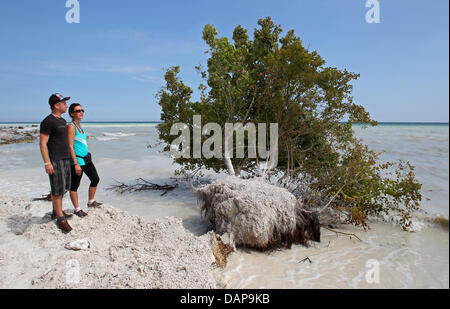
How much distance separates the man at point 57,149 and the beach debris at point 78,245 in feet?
1.44

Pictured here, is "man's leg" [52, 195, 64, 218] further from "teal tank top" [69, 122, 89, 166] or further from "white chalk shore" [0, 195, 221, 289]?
"teal tank top" [69, 122, 89, 166]

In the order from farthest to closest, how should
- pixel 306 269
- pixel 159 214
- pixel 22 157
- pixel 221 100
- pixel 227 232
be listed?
pixel 22 157 → pixel 221 100 → pixel 159 214 → pixel 227 232 → pixel 306 269

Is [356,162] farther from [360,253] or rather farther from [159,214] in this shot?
[159,214]

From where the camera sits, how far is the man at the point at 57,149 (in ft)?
13.1

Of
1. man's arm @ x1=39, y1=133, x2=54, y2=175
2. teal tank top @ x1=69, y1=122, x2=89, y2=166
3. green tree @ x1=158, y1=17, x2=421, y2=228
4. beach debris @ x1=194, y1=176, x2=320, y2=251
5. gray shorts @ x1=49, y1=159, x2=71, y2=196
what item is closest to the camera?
man's arm @ x1=39, y1=133, x2=54, y2=175

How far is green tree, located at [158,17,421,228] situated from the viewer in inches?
270

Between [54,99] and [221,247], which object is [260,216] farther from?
[54,99]

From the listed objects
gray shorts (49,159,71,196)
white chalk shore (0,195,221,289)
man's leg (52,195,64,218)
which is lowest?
white chalk shore (0,195,221,289)

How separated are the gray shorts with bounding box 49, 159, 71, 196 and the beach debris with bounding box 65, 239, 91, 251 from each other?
0.89m

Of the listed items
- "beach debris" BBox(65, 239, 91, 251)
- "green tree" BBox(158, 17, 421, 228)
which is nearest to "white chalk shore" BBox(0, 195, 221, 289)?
"beach debris" BBox(65, 239, 91, 251)

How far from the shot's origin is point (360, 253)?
4.99 metres

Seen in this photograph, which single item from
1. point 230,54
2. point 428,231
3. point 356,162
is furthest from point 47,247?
point 428,231

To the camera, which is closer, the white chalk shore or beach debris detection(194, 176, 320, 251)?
the white chalk shore
